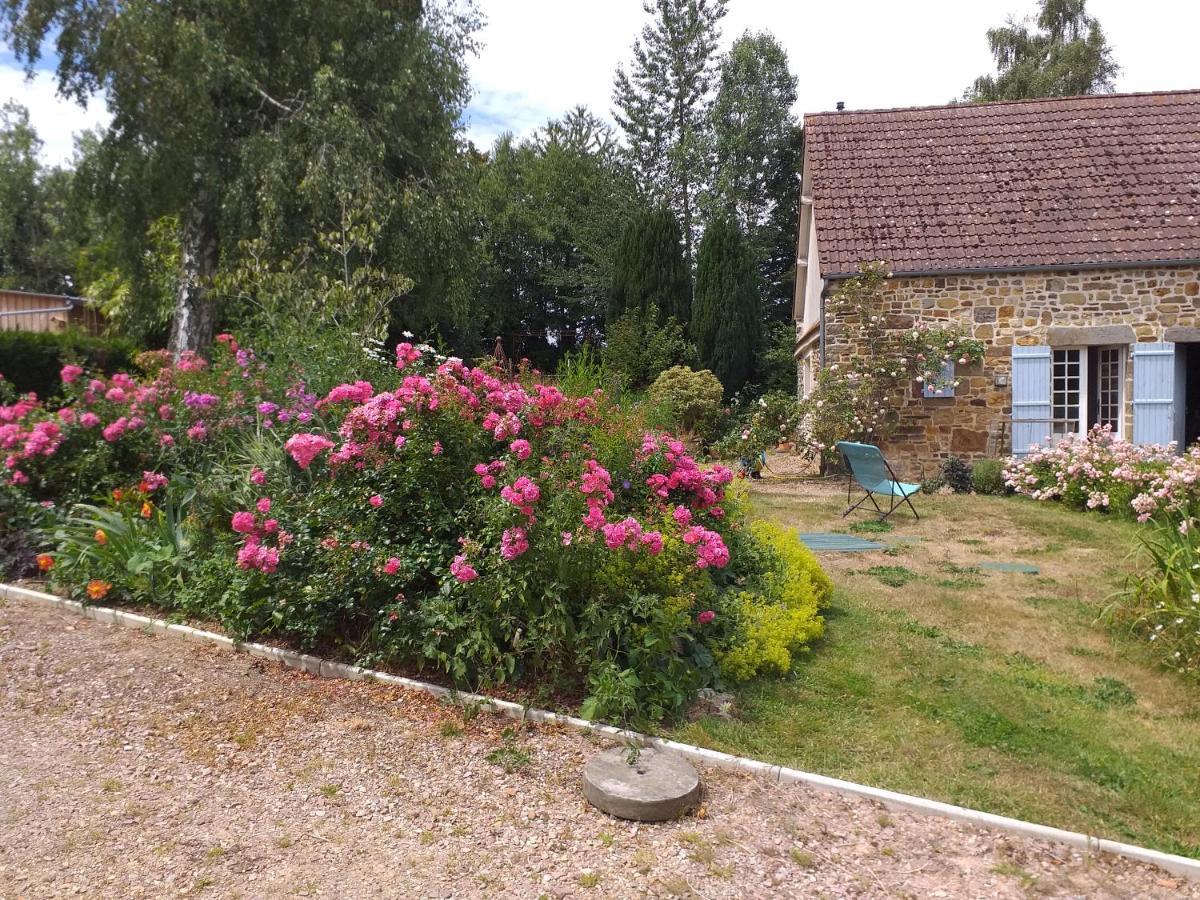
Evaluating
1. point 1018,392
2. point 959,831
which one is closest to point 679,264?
point 1018,392

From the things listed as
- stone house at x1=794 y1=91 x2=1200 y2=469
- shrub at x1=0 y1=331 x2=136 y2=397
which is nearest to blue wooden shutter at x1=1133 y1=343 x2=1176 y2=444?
stone house at x1=794 y1=91 x2=1200 y2=469

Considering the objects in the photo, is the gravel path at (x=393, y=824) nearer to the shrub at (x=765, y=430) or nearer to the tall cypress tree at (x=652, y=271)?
the shrub at (x=765, y=430)

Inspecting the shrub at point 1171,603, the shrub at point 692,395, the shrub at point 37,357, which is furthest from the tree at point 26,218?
the shrub at point 1171,603

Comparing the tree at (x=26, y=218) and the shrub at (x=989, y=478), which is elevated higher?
the tree at (x=26, y=218)

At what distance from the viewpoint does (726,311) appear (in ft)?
67.5

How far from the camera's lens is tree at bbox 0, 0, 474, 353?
42.7ft

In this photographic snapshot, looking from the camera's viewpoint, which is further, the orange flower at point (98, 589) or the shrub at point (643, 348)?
the shrub at point (643, 348)

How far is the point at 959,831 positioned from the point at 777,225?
27.0 metres

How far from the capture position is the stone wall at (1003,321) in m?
12.0

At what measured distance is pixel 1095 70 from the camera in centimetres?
2722

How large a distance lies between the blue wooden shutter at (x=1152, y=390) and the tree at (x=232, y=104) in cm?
1085

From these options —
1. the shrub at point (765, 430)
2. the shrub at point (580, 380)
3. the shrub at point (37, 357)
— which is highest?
the shrub at point (37, 357)

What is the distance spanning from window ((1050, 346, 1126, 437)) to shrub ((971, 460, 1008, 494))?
160cm

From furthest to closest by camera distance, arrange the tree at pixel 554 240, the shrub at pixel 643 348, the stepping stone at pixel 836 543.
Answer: the tree at pixel 554 240 → the shrub at pixel 643 348 → the stepping stone at pixel 836 543
